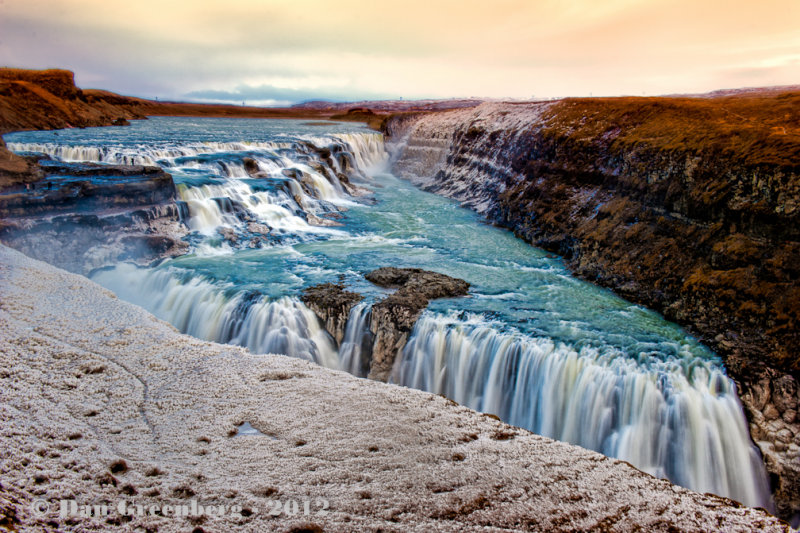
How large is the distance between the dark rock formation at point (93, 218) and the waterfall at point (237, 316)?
1665mm

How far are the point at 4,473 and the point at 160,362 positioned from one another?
2.93 meters

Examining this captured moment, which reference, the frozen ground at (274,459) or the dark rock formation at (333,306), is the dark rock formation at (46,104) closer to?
the dark rock formation at (333,306)

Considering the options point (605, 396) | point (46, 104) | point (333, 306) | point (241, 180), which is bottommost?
point (605, 396)

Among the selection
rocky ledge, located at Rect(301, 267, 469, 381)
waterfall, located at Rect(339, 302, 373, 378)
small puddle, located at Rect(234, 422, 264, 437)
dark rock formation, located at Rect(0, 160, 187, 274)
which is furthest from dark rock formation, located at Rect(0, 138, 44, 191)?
small puddle, located at Rect(234, 422, 264, 437)

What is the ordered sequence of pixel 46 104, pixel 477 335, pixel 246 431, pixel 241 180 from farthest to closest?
pixel 46 104 < pixel 241 180 < pixel 477 335 < pixel 246 431

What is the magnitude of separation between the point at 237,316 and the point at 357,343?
10.6 feet

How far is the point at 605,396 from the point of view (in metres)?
9.12

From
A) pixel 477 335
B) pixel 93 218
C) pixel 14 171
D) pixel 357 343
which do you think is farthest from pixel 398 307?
pixel 14 171

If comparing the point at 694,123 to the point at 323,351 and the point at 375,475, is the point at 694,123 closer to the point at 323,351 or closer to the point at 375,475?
the point at 323,351

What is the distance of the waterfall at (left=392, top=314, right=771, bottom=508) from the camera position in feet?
27.5

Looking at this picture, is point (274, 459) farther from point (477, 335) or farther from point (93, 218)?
point (93, 218)

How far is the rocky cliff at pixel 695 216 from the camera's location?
31.1 ft

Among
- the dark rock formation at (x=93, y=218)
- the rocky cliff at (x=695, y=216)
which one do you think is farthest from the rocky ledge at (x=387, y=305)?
the dark rock formation at (x=93, y=218)

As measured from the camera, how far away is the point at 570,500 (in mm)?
4207
